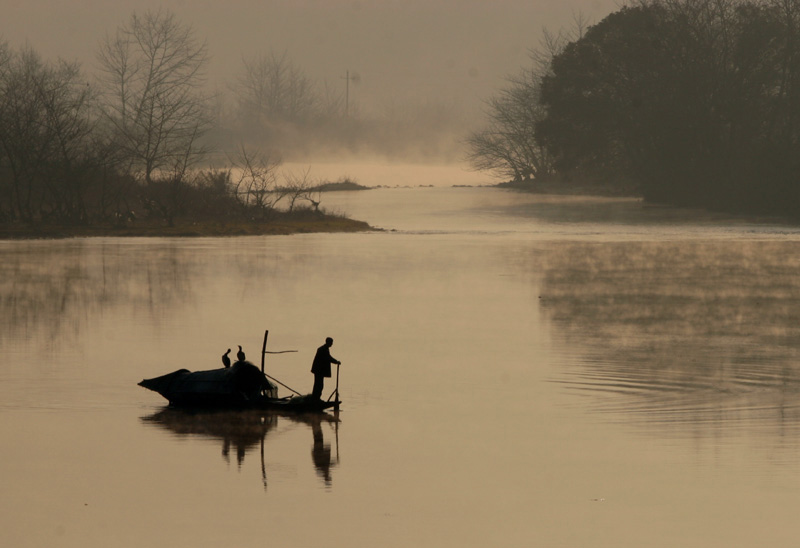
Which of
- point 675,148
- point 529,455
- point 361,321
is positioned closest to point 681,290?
point 361,321

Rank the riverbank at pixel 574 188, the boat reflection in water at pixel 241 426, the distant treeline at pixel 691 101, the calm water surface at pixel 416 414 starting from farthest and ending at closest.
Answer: the riverbank at pixel 574 188 → the distant treeline at pixel 691 101 → the boat reflection in water at pixel 241 426 → the calm water surface at pixel 416 414

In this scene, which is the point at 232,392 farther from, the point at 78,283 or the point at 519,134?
the point at 519,134

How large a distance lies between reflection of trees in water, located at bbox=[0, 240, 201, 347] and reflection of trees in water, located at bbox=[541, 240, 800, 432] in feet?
30.5

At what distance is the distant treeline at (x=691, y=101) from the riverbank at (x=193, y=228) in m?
25.5

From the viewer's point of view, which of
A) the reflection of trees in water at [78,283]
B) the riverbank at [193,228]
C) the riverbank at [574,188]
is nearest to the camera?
the reflection of trees in water at [78,283]

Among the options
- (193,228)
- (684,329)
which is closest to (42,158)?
(193,228)

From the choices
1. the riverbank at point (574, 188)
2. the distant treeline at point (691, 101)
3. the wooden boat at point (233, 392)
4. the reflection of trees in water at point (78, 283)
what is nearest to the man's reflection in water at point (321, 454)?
the wooden boat at point (233, 392)

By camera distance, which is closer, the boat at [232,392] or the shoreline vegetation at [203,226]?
the boat at [232,392]

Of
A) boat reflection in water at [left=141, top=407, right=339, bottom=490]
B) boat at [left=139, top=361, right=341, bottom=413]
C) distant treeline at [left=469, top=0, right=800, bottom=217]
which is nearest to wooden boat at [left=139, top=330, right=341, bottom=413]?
boat at [left=139, top=361, right=341, bottom=413]

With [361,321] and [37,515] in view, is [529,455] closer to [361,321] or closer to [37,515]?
[37,515]

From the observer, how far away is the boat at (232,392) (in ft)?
57.7

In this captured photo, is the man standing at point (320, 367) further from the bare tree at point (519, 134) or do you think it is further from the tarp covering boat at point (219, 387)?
the bare tree at point (519, 134)

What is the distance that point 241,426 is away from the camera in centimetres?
Result: 1686

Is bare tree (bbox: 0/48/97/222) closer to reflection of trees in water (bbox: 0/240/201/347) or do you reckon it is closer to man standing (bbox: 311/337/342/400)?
reflection of trees in water (bbox: 0/240/201/347)
